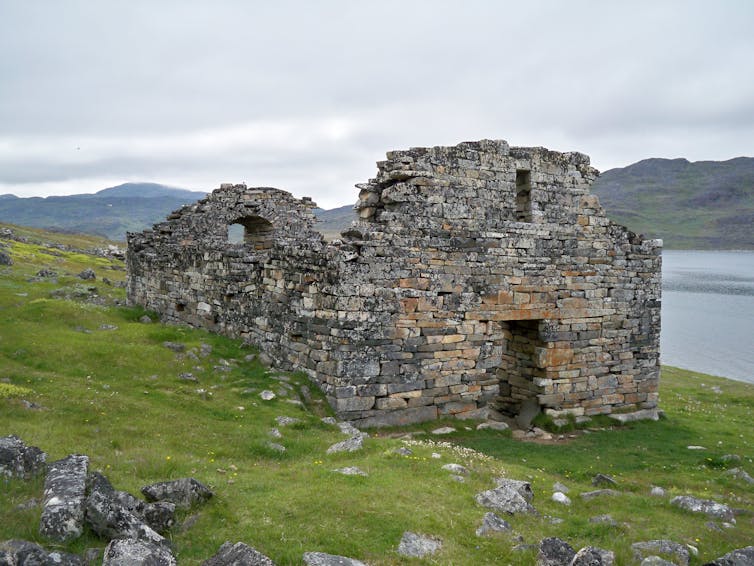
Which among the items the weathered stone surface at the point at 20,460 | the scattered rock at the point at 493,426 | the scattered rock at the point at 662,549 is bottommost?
the scattered rock at the point at 493,426

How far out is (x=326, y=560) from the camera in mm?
6605

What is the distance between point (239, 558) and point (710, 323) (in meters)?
62.0

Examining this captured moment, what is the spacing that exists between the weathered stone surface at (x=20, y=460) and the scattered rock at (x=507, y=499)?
6.10 meters

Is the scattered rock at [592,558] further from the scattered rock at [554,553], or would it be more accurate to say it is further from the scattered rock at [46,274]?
the scattered rock at [46,274]

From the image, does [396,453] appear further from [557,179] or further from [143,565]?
[557,179]

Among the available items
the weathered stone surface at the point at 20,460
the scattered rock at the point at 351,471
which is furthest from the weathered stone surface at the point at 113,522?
the scattered rock at the point at 351,471

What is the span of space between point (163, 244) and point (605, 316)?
17.3m

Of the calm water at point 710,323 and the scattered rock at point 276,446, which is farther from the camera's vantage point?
the calm water at point 710,323

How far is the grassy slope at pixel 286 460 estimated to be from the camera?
7.45 meters

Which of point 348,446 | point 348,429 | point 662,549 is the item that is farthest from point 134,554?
point 348,429

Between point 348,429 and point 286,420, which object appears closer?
point 286,420

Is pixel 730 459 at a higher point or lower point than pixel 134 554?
lower

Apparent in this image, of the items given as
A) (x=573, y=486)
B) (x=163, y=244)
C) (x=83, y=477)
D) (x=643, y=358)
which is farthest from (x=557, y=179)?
(x=163, y=244)

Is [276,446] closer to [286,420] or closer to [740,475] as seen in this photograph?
[286,420]
